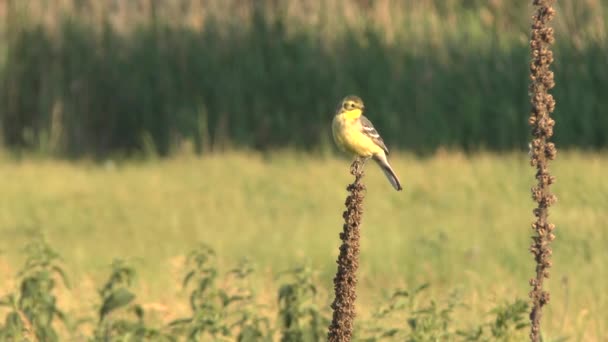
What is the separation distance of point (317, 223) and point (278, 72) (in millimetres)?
5087

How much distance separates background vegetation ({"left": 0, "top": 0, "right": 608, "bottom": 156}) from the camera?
15.5 m

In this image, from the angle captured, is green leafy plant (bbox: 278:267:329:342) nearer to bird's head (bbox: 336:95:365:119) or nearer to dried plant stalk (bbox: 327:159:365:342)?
bird's head (bbox: 336:95:365:119)

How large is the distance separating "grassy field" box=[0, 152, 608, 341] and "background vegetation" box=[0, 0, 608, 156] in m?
0.88

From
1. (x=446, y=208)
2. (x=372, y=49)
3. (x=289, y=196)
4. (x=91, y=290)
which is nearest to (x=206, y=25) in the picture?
(x=372, y=49)

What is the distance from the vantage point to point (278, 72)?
16656 millimetres

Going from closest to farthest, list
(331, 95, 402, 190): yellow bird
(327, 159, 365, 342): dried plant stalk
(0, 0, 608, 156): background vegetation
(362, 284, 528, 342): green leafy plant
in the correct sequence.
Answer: (327, 159, 365, 342): dried plant stalk
(362, 284, 528, 342): green leafy plant
(331, 95, 402, 190): yellow bird
(0, 0, 608, 156): background vegetation

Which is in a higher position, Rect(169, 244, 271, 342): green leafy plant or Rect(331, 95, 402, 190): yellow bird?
Rect(331, 95, 402, 190): yellow bird

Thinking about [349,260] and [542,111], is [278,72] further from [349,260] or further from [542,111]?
[542,111]

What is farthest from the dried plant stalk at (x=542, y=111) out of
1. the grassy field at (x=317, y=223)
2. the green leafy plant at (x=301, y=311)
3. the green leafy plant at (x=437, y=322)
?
the grassy field at (x=317, y=223)

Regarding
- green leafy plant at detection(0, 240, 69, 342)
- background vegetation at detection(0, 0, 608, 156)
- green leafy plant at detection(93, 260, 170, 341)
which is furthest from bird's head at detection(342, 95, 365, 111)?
background vegetation at detection(0, 0, 608, 156)

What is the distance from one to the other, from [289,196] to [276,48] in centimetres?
411

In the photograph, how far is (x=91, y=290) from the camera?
957cm

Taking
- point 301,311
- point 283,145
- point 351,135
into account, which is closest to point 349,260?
point 301,311

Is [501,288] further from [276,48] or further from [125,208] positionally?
[276,48]
